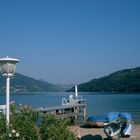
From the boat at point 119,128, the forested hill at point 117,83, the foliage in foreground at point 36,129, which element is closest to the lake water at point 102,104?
the boat at point 119,128

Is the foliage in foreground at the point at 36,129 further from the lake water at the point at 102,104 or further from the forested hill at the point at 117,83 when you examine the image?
the forested hill at the point at 117,83

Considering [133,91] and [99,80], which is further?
[99,80]

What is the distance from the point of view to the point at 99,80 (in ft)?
601

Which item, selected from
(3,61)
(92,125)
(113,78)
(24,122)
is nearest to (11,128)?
(24,122)

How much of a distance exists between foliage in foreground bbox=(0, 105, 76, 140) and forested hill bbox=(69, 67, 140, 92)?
462 feet

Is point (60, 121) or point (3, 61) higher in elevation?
point (3, 61)

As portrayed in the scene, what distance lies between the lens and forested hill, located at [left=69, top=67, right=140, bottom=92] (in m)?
150

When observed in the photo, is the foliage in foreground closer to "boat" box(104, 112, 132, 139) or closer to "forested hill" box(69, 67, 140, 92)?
"boat" box(104, 112, 132, 139)

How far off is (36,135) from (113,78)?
165 metres

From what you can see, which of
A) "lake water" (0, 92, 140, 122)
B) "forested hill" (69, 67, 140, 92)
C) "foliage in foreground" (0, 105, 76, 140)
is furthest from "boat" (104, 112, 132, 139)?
"forested hill" (69, 67, 140, 92)

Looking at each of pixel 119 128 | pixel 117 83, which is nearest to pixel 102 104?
pixel 119 128

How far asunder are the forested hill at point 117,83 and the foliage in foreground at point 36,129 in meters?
141

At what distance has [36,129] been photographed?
8.01 meters

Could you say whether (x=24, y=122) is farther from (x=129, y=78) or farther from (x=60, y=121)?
(x=129, y=78)
